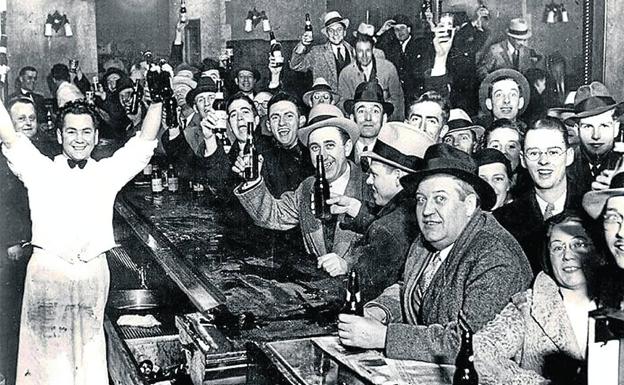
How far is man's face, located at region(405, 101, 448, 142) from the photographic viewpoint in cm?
390

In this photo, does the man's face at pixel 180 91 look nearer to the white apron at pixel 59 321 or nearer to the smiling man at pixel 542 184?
the white apron at pixel 59 321

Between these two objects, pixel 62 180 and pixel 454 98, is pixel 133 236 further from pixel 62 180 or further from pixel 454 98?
pixel 454 98

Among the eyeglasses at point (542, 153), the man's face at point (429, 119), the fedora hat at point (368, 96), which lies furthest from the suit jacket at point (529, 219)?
the fedora hat at point (368, 96)

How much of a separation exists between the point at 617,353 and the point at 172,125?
107 inches

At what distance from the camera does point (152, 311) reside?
313 cm

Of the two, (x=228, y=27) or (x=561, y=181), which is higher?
(x=228, y=27)

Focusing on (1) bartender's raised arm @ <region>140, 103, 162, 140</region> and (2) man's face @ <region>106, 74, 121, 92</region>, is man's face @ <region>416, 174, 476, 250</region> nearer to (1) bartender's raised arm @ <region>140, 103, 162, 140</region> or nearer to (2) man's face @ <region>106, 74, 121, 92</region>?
(1) bartender's raised arm @ <region>140, 103, 162, 140</region>

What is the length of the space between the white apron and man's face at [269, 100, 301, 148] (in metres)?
1.62

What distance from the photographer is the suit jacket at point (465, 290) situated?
187 cm

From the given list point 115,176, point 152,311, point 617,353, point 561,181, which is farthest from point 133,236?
point 617,353

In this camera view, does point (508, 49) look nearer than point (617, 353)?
No

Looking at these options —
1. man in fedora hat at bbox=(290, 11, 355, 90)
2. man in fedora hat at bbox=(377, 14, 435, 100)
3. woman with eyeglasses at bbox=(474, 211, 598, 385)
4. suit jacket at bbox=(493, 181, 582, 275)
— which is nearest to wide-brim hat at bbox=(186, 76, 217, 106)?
man in fedora hat at bbox=(290, 11, 355, 90)

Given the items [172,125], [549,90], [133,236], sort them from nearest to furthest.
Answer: [133,236], [172,125], [549,90]

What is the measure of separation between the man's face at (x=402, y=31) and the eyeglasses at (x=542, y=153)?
6.52 ft
